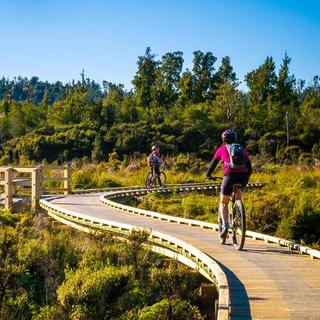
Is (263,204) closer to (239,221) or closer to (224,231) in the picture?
(224,231)

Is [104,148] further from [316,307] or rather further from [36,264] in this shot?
[316,307]

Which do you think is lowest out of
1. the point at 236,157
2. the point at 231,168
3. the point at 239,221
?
the point at 239,221

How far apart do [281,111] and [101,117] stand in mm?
18578

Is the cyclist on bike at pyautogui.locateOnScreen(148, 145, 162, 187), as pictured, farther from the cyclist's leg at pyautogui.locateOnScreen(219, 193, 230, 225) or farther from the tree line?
the tree line

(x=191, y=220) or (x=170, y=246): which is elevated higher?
(x=191, y=220)

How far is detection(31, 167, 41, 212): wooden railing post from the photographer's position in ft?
59.1

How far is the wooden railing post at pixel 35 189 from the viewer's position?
709 inches

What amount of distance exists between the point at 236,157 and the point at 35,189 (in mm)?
10226

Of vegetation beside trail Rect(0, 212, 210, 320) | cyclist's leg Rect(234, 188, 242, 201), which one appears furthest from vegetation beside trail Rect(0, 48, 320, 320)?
cyclist's leg Rect(234, 188, 242, 201)

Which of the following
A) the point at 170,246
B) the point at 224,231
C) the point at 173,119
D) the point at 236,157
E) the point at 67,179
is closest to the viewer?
the point at 236,157

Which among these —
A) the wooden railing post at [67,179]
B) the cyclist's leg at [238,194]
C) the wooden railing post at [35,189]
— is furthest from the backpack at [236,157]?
the wooden railing post at [67,179]

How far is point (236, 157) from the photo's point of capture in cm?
930

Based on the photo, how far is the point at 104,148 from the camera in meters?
51.5

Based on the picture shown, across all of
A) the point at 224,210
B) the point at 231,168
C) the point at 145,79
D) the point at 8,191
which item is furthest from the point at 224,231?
the point at 145,79
